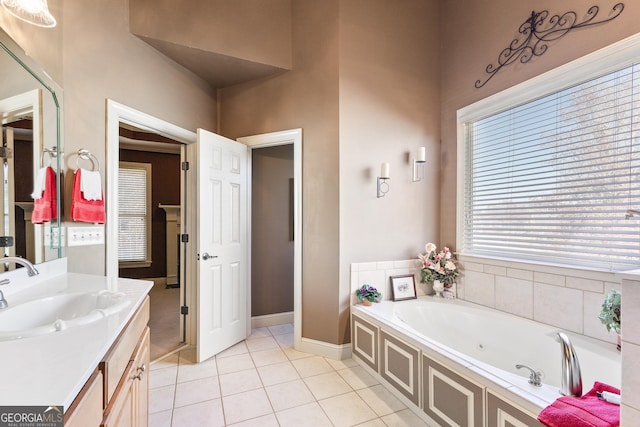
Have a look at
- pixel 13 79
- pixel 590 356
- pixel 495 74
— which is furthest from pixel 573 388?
pixel 13 79

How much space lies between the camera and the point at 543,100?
6.93ft

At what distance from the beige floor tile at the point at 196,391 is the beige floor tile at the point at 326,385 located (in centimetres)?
67

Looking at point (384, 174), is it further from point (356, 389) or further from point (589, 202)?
point (356, 389)

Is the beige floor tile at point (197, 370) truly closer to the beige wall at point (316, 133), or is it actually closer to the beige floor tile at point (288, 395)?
the beige floor tile at point (288, 395)

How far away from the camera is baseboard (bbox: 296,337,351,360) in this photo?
2520mm

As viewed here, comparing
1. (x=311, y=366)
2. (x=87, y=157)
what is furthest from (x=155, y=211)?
(x=311, y=366)

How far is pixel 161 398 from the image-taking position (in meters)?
1.95

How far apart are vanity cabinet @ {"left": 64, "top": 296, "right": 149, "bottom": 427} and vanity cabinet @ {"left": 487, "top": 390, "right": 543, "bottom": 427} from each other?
1533 millimetres

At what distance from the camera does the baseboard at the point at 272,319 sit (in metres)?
3.29

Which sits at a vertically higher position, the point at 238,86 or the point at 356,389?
the point at 238,86

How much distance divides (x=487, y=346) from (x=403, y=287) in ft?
2.52

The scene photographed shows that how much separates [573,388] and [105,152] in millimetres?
2955

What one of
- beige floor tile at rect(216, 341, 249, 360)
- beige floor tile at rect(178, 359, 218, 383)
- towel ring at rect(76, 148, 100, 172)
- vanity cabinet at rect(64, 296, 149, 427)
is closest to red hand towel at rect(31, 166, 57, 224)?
towel ring at rect(76, 148, 100, 172)

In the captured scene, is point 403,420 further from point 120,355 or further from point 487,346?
point 120,355
